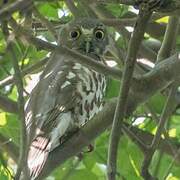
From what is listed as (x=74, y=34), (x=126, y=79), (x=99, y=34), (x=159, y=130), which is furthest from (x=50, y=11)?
(x=126, y=79)

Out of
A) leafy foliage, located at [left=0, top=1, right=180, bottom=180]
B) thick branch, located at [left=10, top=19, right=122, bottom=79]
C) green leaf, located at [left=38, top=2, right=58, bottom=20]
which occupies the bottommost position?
leafy foliage, located at [left=0, top=1, right=180, bottom=180]

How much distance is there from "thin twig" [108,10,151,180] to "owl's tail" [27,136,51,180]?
1.95ft

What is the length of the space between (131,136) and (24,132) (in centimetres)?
111

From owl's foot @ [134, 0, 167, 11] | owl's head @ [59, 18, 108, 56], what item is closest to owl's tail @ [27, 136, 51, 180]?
owl's head @ [59, 18, 108, 56]

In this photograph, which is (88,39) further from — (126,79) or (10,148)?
(126,79)

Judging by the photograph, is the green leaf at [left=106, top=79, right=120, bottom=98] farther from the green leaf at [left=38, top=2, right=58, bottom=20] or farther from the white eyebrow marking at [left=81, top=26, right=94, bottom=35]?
the green leaf at [left=38, top=2, right=58, bottom=20]

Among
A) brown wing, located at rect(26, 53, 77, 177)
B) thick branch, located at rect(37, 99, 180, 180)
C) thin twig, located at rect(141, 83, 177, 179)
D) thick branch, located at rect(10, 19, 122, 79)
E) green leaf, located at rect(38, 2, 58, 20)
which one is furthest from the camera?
green leaf, located at rect(38, 2, 58, 20)

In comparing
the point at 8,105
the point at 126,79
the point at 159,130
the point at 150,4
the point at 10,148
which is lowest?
the point at 10,148

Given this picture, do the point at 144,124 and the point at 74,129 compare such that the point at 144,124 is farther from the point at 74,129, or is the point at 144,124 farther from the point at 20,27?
the point at 20,27

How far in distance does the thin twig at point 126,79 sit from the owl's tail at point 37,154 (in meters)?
0.59

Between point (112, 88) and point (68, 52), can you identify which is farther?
point (112, 88)

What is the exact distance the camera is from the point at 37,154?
3123 mm

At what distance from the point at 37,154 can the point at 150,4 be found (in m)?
1.30

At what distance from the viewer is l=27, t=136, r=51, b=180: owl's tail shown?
9.73 ft
